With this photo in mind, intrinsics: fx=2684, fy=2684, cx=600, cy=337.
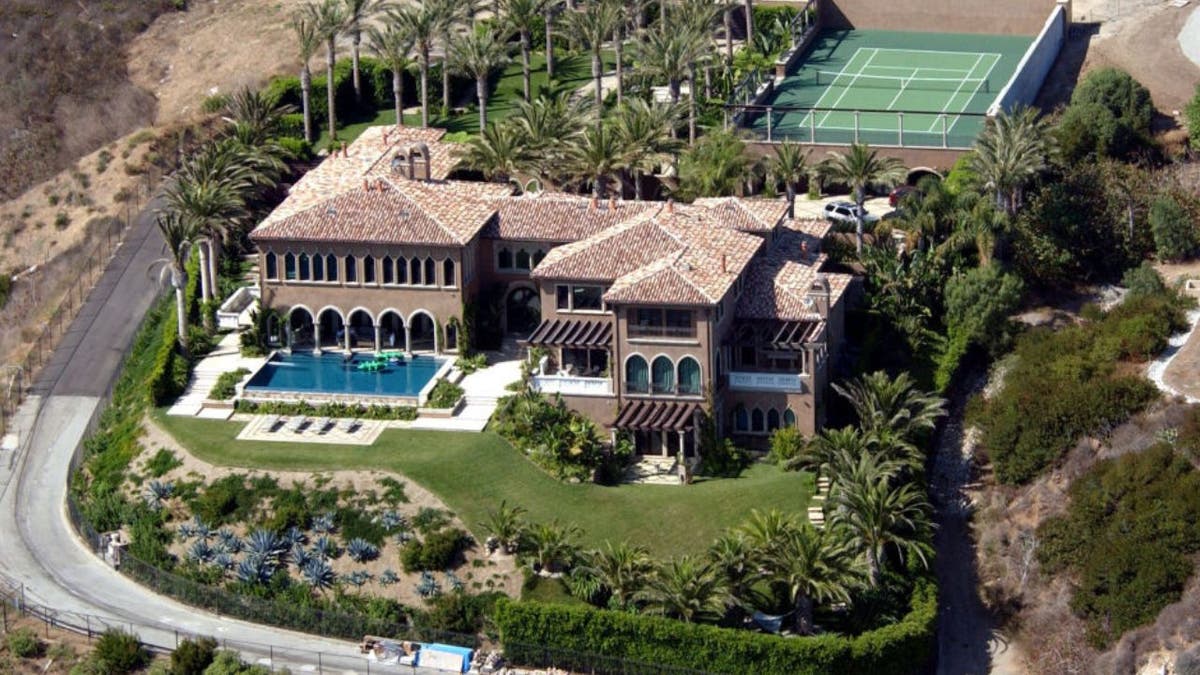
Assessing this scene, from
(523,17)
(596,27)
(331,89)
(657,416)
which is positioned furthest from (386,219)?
(523,17)

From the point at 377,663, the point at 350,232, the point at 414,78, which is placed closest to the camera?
the point at 377,663

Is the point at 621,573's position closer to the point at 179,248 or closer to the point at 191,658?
the point at 191,658

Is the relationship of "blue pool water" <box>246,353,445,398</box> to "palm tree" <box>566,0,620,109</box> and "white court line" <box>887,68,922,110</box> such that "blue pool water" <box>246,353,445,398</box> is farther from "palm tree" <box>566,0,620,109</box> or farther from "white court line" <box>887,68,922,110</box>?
"white court line" <box>887,68,922,110</box>

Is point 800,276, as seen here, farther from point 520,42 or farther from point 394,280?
point 520,42

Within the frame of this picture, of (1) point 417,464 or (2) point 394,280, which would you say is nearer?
(1) point 417,464

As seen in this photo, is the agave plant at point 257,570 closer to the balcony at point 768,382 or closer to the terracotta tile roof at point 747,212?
the balcony at point 768,382

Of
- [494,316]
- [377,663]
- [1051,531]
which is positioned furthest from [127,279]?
[1051,531]
